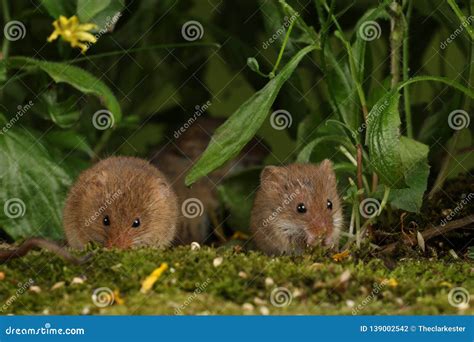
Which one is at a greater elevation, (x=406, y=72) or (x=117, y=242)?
(x=406, y=72)

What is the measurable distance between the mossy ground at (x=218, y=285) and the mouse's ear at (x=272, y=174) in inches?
29.4

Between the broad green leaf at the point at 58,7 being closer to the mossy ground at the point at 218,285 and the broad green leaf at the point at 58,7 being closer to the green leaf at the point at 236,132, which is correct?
the green leaf at the point at 236,132

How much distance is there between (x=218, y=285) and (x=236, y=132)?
83cm

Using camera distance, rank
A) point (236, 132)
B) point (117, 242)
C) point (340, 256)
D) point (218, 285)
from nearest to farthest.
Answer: point (218, 285)
point (236, 132)
point (340, 256)
point (117, 242)

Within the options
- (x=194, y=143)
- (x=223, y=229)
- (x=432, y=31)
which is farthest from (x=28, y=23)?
(x=432, y=31)

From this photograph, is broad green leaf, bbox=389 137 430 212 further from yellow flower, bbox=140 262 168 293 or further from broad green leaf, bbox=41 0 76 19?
broad green leaf, bbox=41 0 76 19

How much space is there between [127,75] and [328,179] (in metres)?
1.87

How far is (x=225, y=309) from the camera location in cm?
362

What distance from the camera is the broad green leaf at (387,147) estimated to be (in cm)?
414

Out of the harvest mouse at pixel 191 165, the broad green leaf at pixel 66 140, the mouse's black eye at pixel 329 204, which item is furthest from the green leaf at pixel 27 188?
the mouse's black eye at pixel 329 204

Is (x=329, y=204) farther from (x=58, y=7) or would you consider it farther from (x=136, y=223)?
(x=58, y=7)

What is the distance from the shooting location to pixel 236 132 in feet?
14.0

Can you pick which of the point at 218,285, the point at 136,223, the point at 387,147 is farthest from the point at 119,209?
the point at 387,147

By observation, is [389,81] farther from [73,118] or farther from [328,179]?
[73,118]
